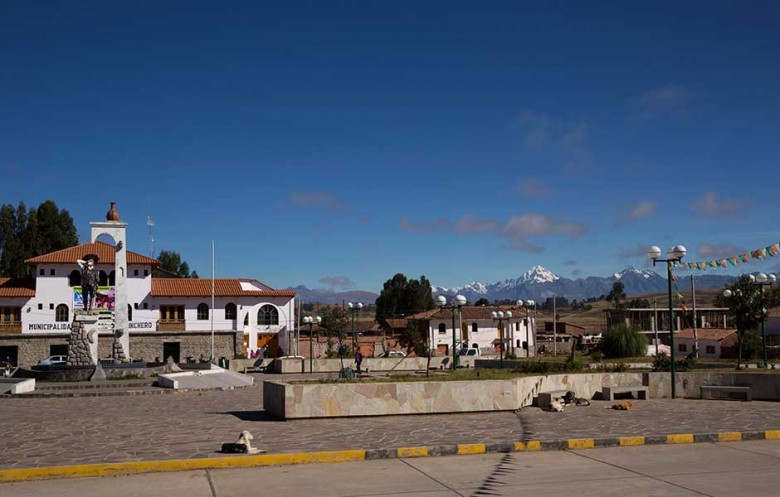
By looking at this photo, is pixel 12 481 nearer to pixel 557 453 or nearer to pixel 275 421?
pixel 275 421

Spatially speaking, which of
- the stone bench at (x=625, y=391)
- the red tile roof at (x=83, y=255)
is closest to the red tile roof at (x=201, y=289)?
the red tile roof at (x=83, y=255)

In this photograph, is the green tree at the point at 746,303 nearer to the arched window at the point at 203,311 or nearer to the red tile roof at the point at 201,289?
the red tile roof at the point at 201,289

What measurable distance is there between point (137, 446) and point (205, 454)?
1535mm

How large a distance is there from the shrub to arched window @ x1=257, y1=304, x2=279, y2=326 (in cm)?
2803

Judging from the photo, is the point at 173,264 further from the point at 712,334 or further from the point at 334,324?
the point at 712,334

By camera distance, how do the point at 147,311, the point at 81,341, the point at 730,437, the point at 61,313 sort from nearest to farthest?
1. the point at 730,437
2. the point at 81,341
3. the point at 61,313
4. the point at 147,311

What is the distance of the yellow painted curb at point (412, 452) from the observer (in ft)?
35.4

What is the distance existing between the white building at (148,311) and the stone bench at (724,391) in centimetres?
4213

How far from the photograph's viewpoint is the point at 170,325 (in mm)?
56156

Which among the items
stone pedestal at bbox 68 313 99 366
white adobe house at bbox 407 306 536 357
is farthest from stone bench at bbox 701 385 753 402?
white adobe house at bbox 407 306 536 357

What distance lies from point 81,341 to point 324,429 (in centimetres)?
1998

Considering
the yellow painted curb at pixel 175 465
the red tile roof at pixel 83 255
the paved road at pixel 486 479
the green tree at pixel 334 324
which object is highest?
the red tile roof at pixel 83 255

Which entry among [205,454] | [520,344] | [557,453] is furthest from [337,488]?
[520,344]

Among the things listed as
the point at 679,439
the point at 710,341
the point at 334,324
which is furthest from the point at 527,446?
the point at 334,324
